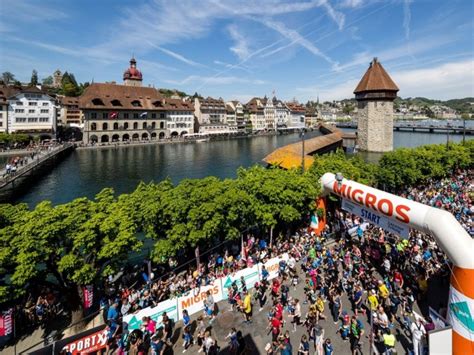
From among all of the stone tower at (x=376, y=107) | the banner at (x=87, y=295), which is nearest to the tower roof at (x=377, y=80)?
the stone tower at (x=376, y=107)

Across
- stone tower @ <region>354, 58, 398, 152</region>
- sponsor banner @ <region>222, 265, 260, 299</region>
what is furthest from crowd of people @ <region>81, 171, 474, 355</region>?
stone tower @ <region>354, 58, 398, 152</region>

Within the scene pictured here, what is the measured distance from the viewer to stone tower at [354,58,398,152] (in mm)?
68688

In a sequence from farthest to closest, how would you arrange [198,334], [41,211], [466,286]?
[41,211] → [198,334] → [466,286]

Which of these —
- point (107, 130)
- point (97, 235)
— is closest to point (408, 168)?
point (97, 235)

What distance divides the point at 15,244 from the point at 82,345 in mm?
4937

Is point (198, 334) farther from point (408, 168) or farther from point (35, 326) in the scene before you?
point (408, 168)

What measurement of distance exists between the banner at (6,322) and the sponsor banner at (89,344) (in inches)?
146

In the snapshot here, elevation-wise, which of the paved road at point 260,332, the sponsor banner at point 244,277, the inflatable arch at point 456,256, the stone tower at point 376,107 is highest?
the stone tower at point 376,107

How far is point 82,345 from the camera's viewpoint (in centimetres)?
1064

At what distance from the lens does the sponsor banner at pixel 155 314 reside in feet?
39.5

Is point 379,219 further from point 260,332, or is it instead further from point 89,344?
point 89,344

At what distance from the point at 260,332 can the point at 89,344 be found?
6463 mm

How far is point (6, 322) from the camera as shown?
465 inches

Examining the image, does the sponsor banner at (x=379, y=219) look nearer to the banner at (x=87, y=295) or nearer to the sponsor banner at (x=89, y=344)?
the sponsor banner at (x=89, y=344)
